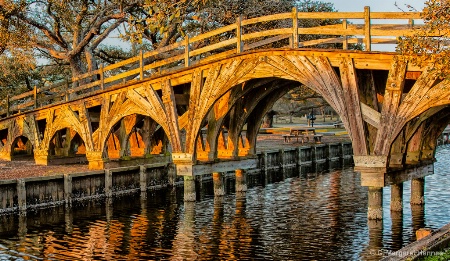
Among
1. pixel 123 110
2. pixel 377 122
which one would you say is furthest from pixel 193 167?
pixel 377 122

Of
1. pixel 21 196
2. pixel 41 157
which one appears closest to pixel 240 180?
pixel 21 196

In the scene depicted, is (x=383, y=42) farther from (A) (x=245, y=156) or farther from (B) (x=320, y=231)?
(A) (x=245, y=156)

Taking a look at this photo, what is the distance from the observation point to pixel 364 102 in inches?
806

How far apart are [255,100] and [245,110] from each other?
2.65ft

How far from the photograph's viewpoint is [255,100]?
26.9 metres

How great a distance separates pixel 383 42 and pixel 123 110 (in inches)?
512

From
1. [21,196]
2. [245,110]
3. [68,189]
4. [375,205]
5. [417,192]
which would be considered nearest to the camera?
[375,205]

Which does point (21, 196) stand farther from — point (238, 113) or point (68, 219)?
point (238, 113)

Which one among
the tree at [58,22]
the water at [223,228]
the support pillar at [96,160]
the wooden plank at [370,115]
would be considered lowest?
the water at [223,228]

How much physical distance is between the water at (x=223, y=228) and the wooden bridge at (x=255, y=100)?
200 centimetres

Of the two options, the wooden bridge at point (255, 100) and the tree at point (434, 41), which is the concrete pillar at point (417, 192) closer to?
the wooden bridge at point (255, 100)

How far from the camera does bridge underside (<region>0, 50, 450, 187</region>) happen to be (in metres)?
18.8

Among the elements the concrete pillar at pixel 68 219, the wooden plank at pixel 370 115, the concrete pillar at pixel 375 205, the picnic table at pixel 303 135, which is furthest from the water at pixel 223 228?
the picnic table at pixel 303 135

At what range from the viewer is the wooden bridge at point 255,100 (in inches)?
744
